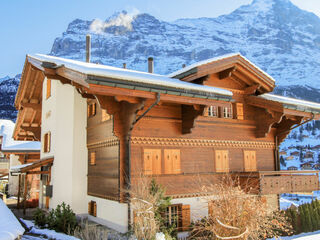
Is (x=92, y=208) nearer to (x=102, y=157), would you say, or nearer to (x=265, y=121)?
(x=102, y=157)

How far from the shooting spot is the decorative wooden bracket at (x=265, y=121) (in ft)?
51.3

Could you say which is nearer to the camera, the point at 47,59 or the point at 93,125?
the point at 47,59

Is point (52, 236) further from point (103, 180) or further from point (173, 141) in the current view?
point (173, 141)

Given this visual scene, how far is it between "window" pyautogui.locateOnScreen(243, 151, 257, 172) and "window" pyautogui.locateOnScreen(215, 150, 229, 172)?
4.20 feet

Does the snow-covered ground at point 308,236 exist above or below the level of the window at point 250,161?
below

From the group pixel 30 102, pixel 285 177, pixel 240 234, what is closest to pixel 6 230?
pixel 240 234

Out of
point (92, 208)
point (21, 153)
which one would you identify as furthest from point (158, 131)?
point (21, 153)

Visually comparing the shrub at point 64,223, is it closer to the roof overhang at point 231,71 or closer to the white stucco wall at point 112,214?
the white stucco wall at point 112,214

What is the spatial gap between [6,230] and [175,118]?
9259 millimetres

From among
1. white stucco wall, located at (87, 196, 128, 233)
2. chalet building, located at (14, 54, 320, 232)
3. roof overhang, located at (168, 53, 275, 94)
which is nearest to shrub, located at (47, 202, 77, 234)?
white stucco wall, located at (87, 196, 128, 233)


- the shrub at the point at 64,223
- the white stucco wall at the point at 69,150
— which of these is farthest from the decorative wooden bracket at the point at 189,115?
the shrub at the point at 64,223

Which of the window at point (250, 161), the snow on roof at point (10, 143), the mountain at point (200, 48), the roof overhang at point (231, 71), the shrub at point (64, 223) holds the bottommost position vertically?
the shrub at point (64, 223)

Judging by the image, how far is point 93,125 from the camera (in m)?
14.7

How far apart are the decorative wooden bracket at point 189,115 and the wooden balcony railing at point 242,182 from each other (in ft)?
6.45
